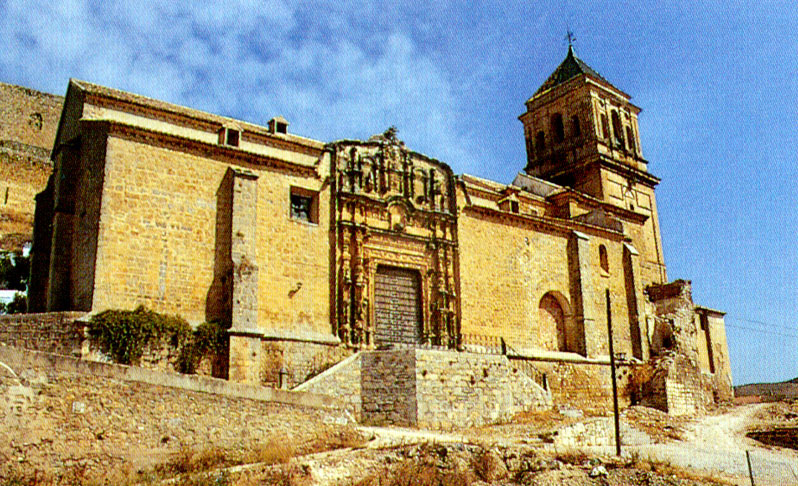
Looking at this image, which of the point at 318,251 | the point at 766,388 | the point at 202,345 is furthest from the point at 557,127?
the point at 202,345

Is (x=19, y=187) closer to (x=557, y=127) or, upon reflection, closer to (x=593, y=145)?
(x=557, y=127)

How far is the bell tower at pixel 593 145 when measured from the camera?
3694 centimetres

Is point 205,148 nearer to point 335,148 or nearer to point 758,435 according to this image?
point 335,148

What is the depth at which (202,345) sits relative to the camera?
1758 centimetres

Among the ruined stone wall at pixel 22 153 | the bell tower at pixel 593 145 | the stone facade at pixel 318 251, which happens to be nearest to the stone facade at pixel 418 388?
the stone facade at pixel 318 251

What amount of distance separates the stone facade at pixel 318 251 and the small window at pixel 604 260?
0.06 meters

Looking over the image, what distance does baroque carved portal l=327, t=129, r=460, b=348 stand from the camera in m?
21.4

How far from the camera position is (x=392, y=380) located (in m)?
17.8

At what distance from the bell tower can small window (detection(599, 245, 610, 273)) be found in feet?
17.8

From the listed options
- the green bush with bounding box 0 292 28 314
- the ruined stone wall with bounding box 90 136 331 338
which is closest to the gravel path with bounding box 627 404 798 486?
Answer: the ruined stone wall with bounding box 90 136 331 338

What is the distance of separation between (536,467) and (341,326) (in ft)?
29.1

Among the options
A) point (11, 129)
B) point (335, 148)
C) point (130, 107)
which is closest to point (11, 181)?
point (11, 129)

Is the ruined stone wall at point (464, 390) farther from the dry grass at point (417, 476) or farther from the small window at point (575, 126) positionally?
the small window at point (575, 126)

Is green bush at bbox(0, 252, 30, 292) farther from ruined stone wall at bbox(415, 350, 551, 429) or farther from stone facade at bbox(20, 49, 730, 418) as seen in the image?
ruined stone wall at bbox(415, 350, 551, 429)
